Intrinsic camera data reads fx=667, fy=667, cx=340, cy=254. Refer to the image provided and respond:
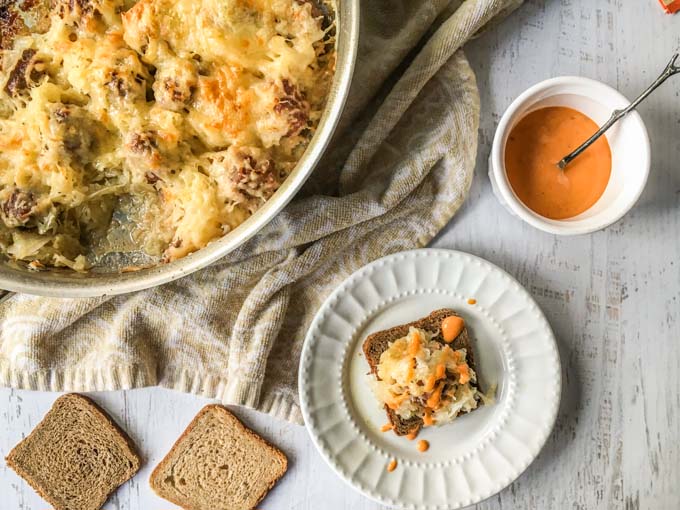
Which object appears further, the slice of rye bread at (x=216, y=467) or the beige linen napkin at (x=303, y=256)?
the slice of rye bread at (x=216, y=467)

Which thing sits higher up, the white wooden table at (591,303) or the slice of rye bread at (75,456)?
the white wooden table at (591,303)

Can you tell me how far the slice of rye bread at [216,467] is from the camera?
2.60 m

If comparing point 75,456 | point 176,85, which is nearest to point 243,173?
point 176,85

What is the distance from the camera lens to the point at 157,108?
203 centimetres

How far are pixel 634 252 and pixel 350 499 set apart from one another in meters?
1.48

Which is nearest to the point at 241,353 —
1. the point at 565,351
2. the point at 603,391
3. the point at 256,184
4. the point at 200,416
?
the point at 200,416

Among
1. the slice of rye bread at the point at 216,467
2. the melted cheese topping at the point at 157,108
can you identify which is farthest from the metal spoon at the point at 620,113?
the slice of rye bread at the point at 216,467

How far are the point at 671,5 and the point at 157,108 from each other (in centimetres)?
199

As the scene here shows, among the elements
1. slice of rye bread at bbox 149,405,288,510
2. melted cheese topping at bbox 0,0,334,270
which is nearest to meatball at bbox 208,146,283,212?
melted cheese topping at bbox 0,0,334,270

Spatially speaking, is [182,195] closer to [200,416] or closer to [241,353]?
[241,353]

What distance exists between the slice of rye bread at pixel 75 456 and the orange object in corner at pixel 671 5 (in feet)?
8.87

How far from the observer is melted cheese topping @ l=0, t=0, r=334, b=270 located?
6.53 feet

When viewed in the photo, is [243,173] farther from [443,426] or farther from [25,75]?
[443,426]

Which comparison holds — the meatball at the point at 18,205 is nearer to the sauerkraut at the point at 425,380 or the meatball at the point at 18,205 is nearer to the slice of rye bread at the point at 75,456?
the slice of rye bread at the point at 75,456
